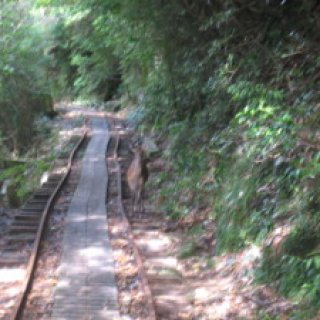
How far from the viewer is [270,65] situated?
1047 cm

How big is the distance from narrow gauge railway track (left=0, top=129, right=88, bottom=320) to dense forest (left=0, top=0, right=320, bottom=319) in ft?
8.25

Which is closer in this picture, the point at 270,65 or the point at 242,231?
the point at 242,231

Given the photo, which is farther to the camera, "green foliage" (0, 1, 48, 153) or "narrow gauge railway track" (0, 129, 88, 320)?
"green foliage" (0, 1, 48, 153)

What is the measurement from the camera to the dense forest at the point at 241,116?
659cm

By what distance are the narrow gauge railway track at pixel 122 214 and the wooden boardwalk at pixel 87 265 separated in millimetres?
345

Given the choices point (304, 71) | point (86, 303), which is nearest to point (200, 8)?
point (304, 71)

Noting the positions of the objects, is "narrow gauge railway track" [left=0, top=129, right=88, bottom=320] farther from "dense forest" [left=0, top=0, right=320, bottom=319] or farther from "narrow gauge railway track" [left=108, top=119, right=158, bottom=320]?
"dense forest" [left=0, top=0, right=320, bottom=319]

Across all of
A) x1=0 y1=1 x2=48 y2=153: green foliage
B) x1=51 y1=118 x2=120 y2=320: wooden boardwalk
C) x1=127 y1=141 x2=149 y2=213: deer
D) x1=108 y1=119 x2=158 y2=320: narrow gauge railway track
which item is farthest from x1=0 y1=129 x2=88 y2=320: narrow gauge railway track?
x1=0 y1=1 x2=48 y2=153: green foliage

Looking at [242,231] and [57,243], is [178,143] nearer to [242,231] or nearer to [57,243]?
[57,243]

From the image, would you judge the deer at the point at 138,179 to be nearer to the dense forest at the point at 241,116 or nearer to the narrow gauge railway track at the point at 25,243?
the dense forest at the point at 241,116

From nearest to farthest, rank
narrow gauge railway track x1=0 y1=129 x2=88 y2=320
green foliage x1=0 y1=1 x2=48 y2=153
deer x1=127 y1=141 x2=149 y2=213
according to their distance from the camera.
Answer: narrow gauge railway track x1=0 y1=129 x2=88 y2=320
deer x1=127 y1=141 x2=149 y2=213
green foliage x1=0 y1=1 x2=48 y2=153

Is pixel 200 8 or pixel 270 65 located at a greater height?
pixel 200 8

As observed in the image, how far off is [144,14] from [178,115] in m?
2.98

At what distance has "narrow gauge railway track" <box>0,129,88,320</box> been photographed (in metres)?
6.74
